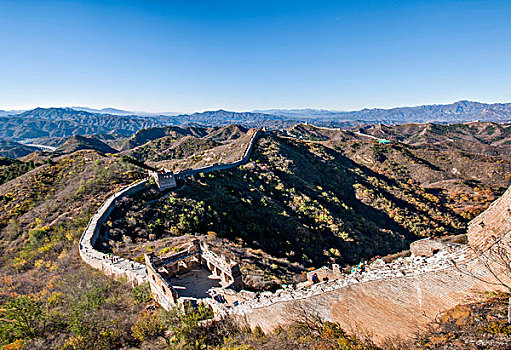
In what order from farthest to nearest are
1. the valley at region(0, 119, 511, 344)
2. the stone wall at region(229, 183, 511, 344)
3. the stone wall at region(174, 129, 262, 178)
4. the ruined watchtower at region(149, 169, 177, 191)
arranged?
1. the stone wall at region(174, 129, 262, 178)
2. the ruined watchtower at region(149, 169, 177, 191)
3. the valley at region(0, 119, 511, 344)
4. the stone wall at region(229, 183, 511, 344)

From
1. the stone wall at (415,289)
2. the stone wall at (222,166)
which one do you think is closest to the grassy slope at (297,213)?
the stone wall at (222,166)

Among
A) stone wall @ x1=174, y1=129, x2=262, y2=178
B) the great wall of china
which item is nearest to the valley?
stone wall @ x1=174, y1=129, x2=262, y2=178

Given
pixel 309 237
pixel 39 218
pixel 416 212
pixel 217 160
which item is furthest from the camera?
pixel 217 160

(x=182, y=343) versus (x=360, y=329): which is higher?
(x=360, y=329)

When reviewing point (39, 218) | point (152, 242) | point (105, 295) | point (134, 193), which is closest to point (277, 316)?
point (105, 295)

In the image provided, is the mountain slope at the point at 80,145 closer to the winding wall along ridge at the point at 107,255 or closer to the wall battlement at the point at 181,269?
the winding wall along ridge at the point at 107,255

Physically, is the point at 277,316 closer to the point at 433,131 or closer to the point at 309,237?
the point at 309,237

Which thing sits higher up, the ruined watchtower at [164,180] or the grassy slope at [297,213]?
the ruined watchtower at [164,180]

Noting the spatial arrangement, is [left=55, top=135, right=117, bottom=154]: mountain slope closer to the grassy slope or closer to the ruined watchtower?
the grassy slope
